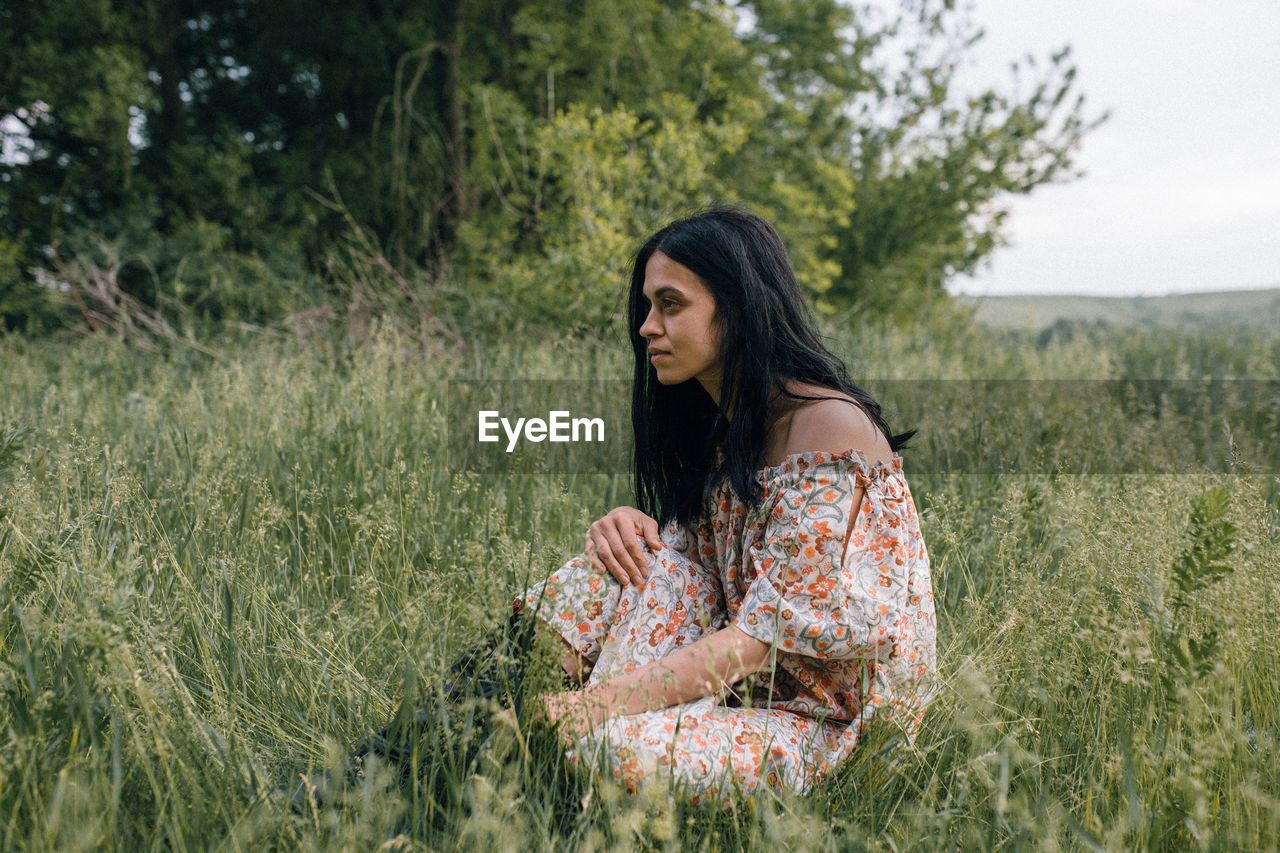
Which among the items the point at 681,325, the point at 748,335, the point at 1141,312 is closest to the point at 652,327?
the point at 681,325

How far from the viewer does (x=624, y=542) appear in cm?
216

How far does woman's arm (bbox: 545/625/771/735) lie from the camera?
1.57 meters

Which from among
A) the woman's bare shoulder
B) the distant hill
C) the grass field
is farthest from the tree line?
the woman's bare shoulder

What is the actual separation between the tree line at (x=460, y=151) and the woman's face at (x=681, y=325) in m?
5.70

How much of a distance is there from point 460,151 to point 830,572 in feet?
33.5

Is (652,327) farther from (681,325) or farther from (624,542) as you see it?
(624,542)

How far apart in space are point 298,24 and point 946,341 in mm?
10091

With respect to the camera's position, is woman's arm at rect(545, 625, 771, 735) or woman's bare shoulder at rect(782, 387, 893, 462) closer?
woman's arm at rect(545, 625, 771, 735)

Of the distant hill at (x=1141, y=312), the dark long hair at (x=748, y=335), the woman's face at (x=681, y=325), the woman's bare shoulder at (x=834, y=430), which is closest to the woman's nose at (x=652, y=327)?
the woman's face at (x=681, y=325)

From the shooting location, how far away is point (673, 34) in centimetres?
1160

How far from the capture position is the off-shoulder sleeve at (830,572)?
1.65 metres

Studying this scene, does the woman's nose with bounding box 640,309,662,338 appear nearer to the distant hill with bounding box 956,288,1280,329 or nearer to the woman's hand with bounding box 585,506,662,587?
the woman's hand with bounding box 585,506,662,587

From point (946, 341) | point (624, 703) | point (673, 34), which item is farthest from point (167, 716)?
point (673, 34)

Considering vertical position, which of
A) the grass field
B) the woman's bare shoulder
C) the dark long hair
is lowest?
the grass field
